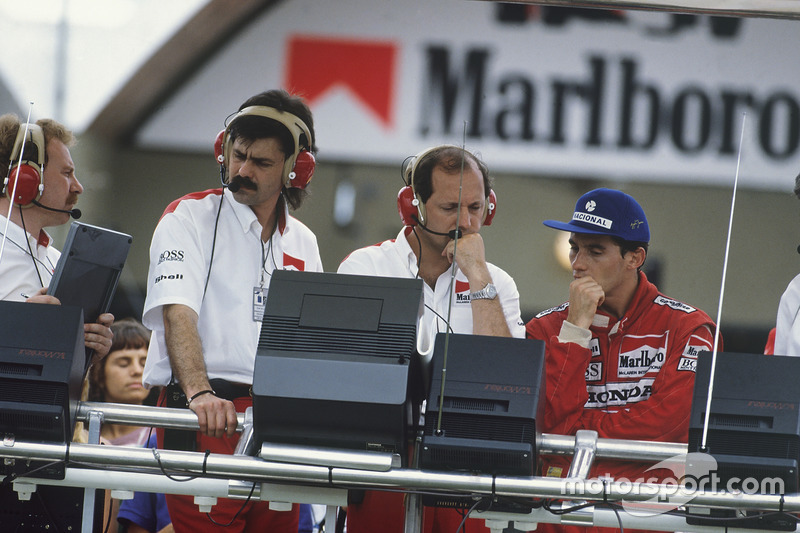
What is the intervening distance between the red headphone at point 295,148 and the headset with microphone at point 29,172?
42 cm

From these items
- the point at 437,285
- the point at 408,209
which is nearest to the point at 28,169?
the point at 408,209

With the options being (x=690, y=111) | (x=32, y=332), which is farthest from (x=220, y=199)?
(x=690, y=111)

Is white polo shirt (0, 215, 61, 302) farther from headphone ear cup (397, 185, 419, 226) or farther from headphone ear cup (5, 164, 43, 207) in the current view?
headphone ear cup (397, 185, 419, 226)

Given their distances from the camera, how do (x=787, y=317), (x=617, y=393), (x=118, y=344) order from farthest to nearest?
(x=118, y=344), (x=787, y=317), (x=617, y=393)

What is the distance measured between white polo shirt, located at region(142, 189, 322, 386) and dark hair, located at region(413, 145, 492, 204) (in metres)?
0.41

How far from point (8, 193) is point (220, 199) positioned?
60 cm

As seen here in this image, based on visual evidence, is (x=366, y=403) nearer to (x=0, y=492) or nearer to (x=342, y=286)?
(x=342, y=286)

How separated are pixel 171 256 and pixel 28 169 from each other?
52cm

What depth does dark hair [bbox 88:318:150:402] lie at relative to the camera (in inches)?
142

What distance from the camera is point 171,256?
2547 millimetres

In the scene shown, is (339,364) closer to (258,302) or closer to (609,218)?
(258,302)

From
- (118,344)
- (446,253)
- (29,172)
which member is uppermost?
(29,172)

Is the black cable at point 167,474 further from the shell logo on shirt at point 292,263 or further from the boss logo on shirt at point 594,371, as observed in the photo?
the boss logo on shirt at point 594,371

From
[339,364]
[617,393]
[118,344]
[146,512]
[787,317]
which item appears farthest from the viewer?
[118,344]
